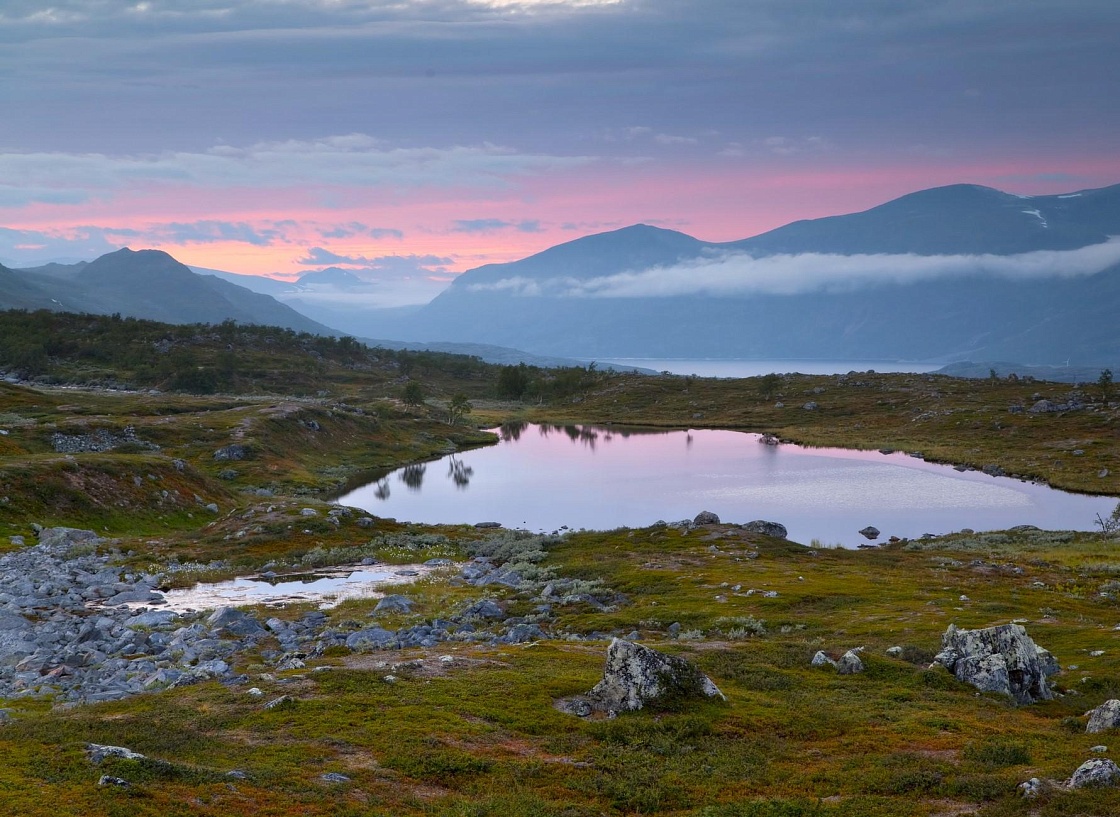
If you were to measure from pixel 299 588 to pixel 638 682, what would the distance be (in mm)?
38337

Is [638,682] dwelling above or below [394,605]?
above

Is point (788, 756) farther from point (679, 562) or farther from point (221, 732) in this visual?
point (679, 562)

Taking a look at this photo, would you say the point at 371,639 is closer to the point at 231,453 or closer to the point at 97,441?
the point at 97,441

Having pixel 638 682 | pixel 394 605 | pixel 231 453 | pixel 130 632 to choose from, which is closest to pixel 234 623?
pixel 130 632

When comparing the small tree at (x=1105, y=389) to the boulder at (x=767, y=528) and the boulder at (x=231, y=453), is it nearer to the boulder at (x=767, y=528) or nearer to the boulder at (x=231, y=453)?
the boulder at (x=767, y=528)

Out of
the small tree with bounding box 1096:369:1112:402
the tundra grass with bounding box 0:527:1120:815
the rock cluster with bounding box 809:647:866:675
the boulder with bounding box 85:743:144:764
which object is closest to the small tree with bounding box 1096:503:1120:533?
the tundra grass with bounding box 0:527:1120:815

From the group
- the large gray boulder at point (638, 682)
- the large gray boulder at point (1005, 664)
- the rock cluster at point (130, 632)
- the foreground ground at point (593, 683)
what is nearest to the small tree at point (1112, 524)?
the foreground ground at point (593, 683)

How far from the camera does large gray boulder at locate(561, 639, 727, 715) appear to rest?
29766 mm

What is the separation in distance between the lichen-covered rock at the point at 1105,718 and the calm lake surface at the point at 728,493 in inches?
2382

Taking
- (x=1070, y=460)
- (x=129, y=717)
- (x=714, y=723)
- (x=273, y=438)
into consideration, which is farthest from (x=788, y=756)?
(x=1070, y=460)

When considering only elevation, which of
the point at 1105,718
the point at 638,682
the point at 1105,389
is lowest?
the point at 638,682

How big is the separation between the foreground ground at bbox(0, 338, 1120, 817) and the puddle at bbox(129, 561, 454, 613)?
3.32 meters

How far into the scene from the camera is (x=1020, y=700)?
32.0 m

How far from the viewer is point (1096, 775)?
70.2 feet
